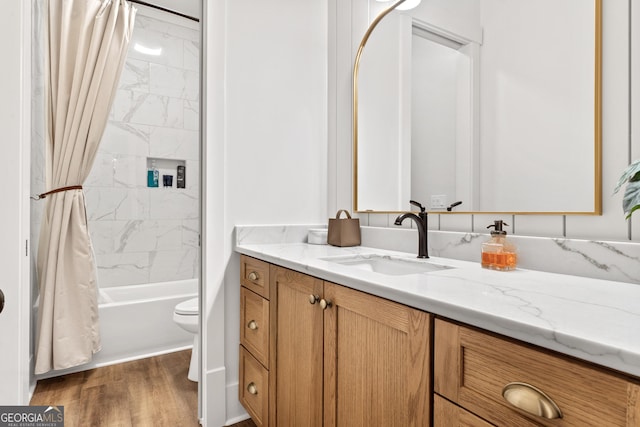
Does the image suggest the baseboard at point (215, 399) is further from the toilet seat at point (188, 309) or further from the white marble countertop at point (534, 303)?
the white marble countertop at point (534, 303)

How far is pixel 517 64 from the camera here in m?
1.14

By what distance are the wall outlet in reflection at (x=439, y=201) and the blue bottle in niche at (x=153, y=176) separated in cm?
259

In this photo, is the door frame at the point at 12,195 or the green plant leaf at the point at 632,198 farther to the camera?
the door frame at the point at 12,195

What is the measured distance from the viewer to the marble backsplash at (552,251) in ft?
2.88

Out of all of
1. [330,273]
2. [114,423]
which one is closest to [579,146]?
[330,273]

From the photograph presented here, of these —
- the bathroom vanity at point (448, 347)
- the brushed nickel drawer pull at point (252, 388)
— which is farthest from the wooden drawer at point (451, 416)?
the brushed nickel drawer pull at point (252, 388)

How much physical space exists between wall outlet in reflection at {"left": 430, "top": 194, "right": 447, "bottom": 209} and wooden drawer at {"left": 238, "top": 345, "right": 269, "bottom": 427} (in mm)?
966

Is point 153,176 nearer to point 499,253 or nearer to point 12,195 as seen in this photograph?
point 12,195

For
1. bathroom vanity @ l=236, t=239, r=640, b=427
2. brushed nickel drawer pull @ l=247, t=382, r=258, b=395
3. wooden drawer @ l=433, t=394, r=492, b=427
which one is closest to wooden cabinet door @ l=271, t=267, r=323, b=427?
bathroom vanity @ l=236, t=239, r=640, b=427

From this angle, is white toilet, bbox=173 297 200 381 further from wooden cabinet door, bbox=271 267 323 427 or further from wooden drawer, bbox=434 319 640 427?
wooden drawer, bbox=434 319 640 427

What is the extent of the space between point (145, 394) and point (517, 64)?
7.74 feet

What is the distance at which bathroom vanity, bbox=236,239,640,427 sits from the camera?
0.48m

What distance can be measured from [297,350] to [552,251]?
2.83 ft

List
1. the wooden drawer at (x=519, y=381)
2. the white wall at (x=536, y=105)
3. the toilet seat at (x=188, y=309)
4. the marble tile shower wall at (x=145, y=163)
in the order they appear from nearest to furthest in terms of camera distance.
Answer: the wooden drawer at (x=519, y=381) < the white wall at (x=536, y=105) < the toilet seat at (x=188, y=309) < the marble tile shower wall at (x=145, y=163)
